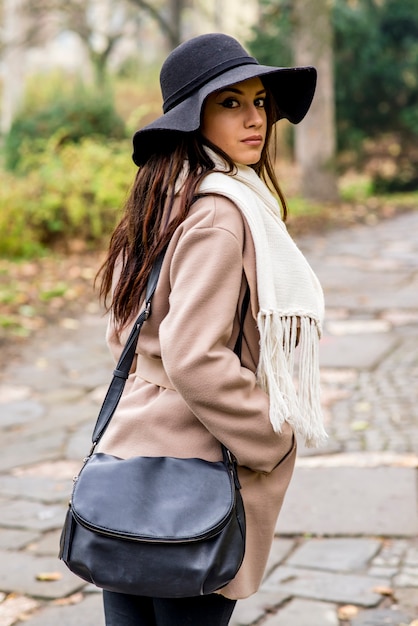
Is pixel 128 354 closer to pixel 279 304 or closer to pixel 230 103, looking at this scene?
pixel 279 304

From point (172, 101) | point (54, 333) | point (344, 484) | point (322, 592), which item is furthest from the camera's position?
point (54, 333)

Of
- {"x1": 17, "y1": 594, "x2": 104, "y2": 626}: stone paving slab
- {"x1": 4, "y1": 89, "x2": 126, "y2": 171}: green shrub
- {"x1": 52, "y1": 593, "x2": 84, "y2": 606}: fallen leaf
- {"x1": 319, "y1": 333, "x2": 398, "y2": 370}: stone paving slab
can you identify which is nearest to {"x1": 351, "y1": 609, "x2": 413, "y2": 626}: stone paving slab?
{"x1": 17, "y1": 594, "x2": 104, "y2": 626}: stone paving slab

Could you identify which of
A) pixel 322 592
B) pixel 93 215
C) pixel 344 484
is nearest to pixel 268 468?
pixel 322 592

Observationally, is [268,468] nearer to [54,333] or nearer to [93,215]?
[54,333]

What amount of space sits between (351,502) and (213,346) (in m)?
2.23

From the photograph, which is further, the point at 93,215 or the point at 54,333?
the point at 93,215

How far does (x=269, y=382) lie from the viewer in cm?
186

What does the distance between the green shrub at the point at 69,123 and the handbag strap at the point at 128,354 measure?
36.3ft

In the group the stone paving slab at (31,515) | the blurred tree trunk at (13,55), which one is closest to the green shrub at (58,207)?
the stone paving slab at (31,515)

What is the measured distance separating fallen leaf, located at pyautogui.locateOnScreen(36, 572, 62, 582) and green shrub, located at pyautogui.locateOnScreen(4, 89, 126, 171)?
9.86 meters

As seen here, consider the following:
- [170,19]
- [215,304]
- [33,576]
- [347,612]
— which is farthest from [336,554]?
[170,19]

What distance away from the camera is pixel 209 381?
5.74ft

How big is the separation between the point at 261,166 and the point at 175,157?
0.88 feet

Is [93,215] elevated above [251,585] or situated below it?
below
